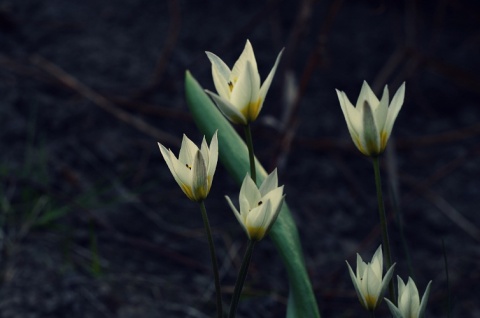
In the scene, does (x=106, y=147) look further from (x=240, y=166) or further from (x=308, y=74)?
(x=240, y=166)

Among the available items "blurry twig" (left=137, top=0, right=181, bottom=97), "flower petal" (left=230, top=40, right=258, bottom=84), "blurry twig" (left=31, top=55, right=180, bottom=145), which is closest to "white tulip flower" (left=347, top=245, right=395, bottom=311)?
"flower petal" (left=230, top=40, right=258, bottom=84)

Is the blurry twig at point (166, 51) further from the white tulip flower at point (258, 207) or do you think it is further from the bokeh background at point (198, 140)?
the white tulip flower at point (258, 207)

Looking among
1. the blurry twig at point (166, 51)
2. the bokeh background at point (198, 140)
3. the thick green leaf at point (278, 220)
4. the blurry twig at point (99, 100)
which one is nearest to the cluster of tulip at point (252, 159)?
the thick green leaf at point (278, 220)

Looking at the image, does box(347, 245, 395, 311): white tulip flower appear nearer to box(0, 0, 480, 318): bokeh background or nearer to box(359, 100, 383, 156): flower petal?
box(359, 100, 383, 156): flower petal

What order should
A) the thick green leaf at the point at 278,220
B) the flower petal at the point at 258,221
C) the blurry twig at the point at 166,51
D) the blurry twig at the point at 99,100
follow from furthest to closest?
1. the blurry twig at the point at 166,51
2. the blurry twig at the point at 99,100
3. the thick green leaf at the point at 278,220
4. the flower petal at the point at 258,221

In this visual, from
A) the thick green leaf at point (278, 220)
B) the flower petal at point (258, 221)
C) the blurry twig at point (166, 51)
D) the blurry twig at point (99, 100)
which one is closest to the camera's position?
the flower petal at point (258, 221)

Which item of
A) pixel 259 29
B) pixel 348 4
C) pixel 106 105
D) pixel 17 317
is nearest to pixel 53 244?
pixel 17 317
